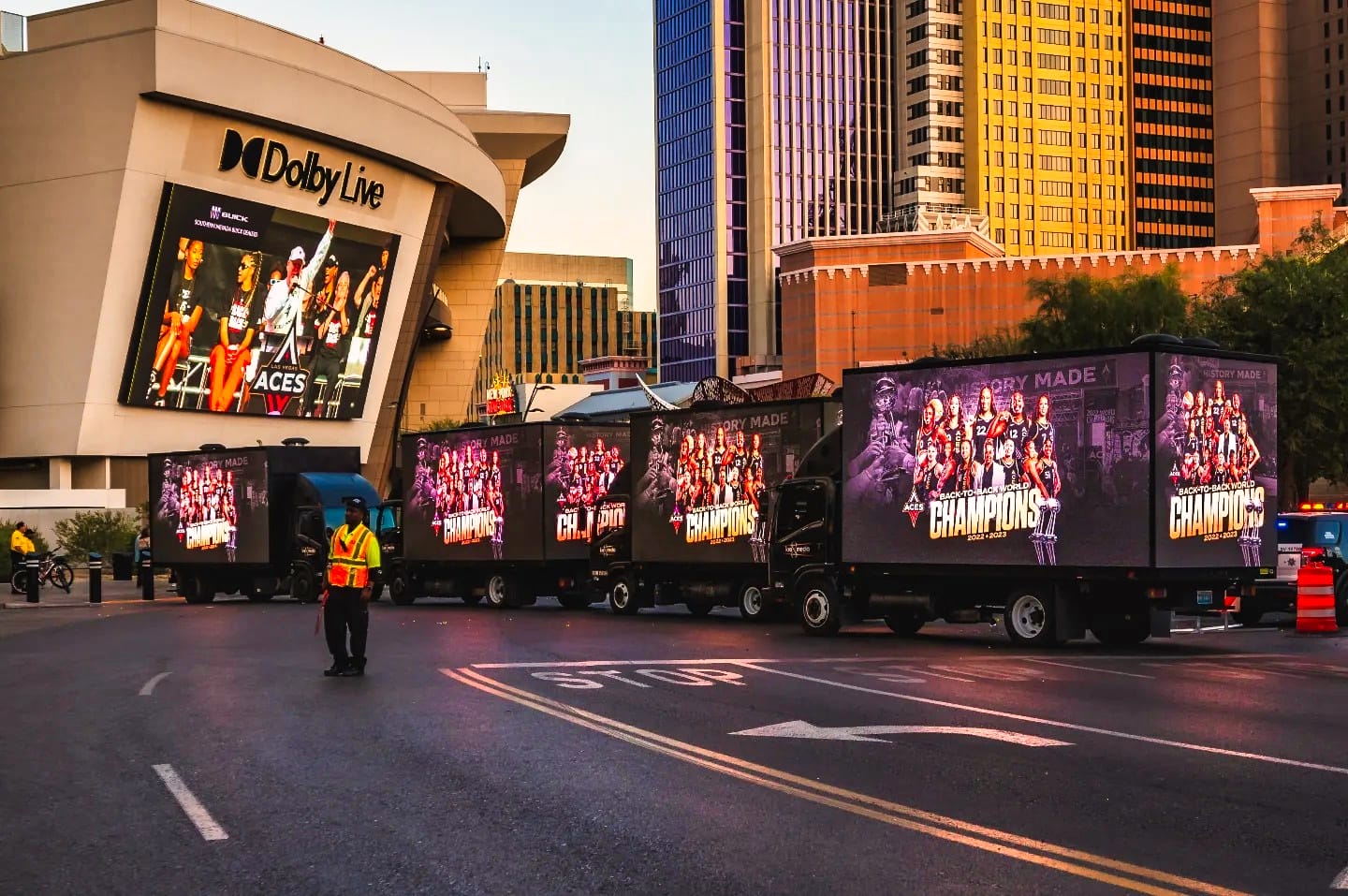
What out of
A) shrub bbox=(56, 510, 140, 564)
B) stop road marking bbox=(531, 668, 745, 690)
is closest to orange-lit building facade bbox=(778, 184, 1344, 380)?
shrub bbox=(56, 510, 140, 564)

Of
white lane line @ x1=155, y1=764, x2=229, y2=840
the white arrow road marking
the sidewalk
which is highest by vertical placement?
the white arrow road marking

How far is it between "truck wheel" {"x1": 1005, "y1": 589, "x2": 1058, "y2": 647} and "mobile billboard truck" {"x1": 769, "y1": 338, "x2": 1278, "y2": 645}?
0.02 m

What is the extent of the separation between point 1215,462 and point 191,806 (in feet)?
52.4

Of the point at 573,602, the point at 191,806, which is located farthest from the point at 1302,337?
the point at 191,806

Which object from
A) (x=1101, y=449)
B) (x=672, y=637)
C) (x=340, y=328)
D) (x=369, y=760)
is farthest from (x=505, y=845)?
(x=340, y=328)

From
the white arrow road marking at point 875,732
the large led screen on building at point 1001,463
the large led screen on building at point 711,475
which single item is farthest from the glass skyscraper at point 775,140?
the white arrow road marking at point 875,732

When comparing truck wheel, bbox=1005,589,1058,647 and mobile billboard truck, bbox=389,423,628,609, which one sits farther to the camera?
mobile billboard truck, bbox=389,423,628,609

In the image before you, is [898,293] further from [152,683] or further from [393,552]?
[152,683]

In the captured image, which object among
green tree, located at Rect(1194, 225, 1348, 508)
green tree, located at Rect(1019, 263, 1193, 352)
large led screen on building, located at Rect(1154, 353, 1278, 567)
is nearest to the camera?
large led screen on building, located at Rect(1154, 353, 1278, 567)

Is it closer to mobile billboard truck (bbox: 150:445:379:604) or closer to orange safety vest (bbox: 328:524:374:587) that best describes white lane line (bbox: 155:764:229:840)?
orange safety vest (bbox: 328:524:374:587)

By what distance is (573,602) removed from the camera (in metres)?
38.2

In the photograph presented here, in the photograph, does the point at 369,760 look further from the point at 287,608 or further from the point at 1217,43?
the point at 1217,43

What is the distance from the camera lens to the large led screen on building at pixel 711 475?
29.8m

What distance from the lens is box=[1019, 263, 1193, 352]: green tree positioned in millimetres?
70125
